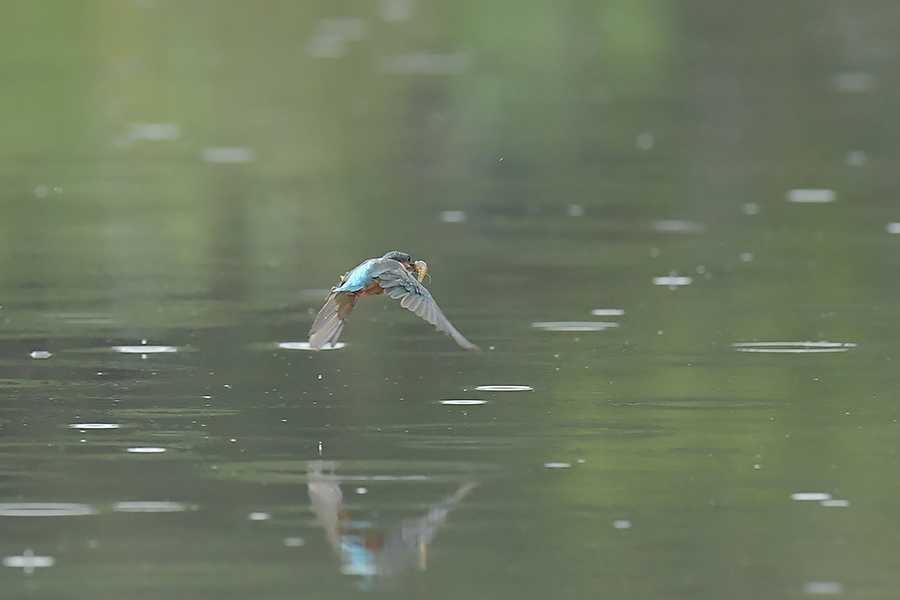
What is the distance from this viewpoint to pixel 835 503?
7.67 metres

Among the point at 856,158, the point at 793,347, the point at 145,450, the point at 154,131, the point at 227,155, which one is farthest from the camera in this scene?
the point at 154,131

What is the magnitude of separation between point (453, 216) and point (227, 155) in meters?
3.89

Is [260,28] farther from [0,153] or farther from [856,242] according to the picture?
[856,242]

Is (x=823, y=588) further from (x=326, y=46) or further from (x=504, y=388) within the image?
(x=326, y=46)

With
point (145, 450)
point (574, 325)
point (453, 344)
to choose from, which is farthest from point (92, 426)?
point (574, 325)

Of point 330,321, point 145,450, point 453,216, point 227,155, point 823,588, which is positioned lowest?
point 823,588

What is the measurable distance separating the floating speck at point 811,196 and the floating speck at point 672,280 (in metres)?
3.21

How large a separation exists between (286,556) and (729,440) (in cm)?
236

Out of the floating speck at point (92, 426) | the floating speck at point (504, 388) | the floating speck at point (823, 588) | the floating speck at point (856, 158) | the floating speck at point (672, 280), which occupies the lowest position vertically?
the floating speck at point (823, 588)

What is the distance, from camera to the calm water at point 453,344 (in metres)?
7.10

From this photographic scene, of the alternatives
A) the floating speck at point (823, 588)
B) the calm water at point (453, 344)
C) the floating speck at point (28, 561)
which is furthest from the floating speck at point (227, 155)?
the floating speck at point (823, 588)

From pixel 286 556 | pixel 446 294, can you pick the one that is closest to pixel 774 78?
pixel 446 294

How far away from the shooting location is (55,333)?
10977 mm

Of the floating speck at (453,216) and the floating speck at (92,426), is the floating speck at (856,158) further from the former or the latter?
the floating speck at (92,426)
